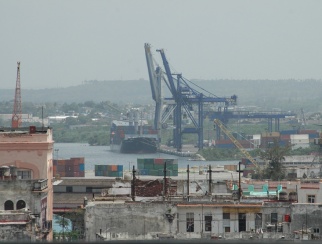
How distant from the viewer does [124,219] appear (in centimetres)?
3053

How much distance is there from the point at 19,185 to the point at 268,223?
5.11m

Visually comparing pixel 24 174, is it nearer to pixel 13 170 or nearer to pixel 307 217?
pixel 13 170

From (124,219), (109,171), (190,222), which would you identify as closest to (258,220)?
(190,222)

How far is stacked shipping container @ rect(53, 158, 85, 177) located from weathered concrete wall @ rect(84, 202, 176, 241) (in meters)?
62.7

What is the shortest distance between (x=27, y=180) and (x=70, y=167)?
65.9 m

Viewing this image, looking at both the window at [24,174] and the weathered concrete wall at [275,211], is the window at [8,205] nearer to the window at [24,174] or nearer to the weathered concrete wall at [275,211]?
the window at [24,174]

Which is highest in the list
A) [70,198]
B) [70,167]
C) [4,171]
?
[4,171]

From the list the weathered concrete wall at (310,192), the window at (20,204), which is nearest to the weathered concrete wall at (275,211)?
the weathered concrete wall at (310,192)

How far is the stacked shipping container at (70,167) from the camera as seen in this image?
9469cm

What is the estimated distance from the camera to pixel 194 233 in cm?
3047

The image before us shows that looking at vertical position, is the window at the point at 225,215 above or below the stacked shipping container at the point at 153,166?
above

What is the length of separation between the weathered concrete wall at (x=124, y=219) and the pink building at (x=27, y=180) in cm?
92

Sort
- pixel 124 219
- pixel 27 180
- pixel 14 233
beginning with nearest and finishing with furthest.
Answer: pixel 14 233
pixel 124 219
pixel 27 180

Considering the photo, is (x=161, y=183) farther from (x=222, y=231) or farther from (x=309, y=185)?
(x=222, y=231)
